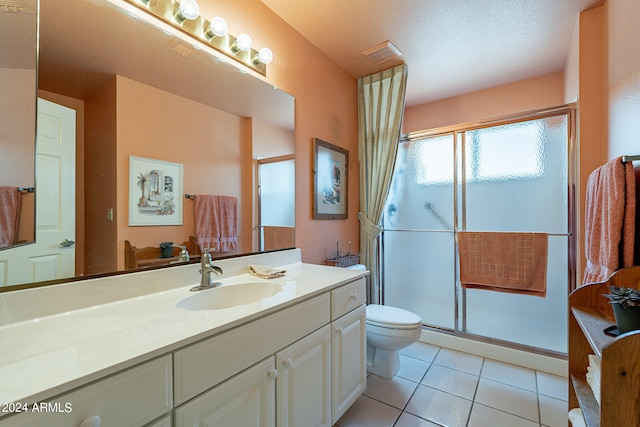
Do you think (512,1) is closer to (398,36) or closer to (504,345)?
(398,36)

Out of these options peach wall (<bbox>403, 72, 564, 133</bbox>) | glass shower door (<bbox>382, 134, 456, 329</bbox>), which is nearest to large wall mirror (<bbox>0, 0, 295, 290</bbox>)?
glass shower door (<bbox>382, 134, 456, 329</bbox>)

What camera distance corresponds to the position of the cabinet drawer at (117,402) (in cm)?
53

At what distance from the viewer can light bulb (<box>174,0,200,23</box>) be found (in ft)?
4.09

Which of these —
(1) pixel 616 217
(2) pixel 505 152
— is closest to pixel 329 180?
(2) pixel 505 152

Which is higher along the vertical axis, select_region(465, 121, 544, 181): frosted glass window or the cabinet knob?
select_region(465, 121, 544, 181): frosted glass window

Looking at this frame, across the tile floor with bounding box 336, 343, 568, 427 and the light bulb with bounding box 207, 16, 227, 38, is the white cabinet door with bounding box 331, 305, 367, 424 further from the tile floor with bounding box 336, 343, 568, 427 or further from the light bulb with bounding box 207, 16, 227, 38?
the light bulb with bounding box 207, 16, 227, 38

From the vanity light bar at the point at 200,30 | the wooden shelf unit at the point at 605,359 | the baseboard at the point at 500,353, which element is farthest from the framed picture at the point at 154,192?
the baseboard at the point at 500,353

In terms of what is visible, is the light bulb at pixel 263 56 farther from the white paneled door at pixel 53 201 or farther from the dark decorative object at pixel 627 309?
the dark decorative object at pixel 627 309

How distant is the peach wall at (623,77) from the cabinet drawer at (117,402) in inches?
81.0

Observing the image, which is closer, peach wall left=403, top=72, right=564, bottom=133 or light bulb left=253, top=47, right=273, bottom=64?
light bulb left=253, top=47, right=273, bottom=64

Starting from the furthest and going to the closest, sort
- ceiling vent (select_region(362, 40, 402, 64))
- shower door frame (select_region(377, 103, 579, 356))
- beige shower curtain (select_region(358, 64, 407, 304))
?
beige shower curtain (select_region(358, 64, 407, 304)) < ceiling vent (select_region(362, 40, 402, 64)) < shower door frame (select_region(377, 103, 579, 356))

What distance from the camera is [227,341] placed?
851mm

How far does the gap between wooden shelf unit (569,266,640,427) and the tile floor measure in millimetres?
381

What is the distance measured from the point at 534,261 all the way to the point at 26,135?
9.27 feet
